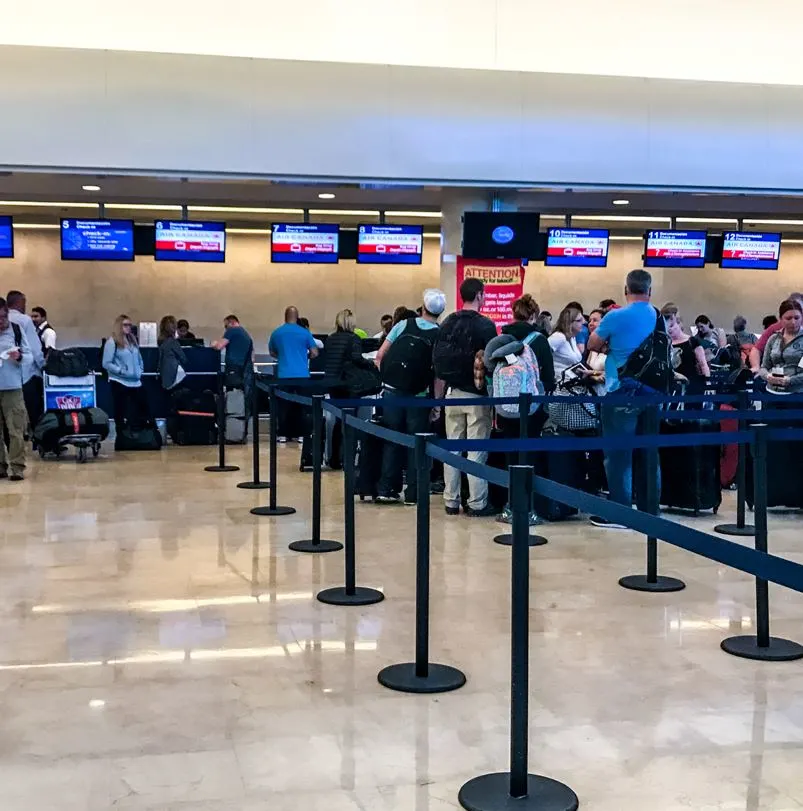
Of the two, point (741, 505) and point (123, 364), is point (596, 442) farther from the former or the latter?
point (123, 364)

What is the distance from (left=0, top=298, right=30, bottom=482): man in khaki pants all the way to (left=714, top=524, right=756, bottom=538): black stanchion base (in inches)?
257

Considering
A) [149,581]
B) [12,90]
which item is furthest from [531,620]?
[12,90]

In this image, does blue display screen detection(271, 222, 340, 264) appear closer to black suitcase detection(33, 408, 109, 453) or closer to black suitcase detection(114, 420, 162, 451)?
black suitcase detection(114, 420, 162, 451)

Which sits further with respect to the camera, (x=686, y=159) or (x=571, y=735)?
(x=686, y=159)

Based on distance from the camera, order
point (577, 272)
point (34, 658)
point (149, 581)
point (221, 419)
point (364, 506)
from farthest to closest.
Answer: point (577, 272) → point (221, 419) → point (364, 506) → point (149, 581) → point (34, 658)

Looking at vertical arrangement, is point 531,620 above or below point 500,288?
below

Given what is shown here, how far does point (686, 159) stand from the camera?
12789 millimetres

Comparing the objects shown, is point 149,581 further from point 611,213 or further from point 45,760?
point 611,213

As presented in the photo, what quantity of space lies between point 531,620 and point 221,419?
6.59 m

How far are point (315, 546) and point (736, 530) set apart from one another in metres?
3.19

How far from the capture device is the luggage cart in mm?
11672

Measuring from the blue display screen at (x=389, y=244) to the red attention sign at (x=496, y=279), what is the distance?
377 centimetres

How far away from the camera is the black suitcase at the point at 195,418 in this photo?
44.3ft

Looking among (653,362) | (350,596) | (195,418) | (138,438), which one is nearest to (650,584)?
Answer: (350,596)
